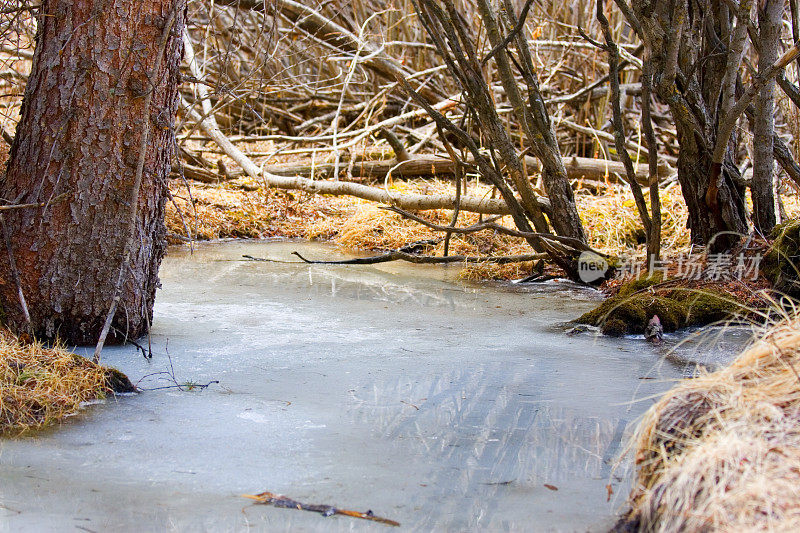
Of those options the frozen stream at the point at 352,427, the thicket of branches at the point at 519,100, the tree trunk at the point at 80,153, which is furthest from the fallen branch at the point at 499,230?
the tree trunk at the point at 80,153

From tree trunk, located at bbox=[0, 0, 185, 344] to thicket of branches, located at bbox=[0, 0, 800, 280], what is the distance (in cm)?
29

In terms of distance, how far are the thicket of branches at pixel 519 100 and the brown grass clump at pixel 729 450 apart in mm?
2553

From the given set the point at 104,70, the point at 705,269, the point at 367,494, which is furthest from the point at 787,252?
the point at 104,70

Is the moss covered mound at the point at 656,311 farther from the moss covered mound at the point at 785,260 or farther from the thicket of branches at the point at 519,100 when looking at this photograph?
the thicket of branches at the point at 519,100

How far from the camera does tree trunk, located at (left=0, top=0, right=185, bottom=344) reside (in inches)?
140

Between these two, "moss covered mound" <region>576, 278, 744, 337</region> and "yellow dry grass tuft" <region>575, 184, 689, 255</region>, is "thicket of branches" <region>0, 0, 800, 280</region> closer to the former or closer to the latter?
"yellow dry grass tuft" <region>575, 184, 689, 255</region>

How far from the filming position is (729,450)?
1.90 metres

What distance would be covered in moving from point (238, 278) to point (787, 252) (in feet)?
12.3

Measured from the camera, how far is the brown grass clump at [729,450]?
176cm

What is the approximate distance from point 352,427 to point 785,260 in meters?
3.14

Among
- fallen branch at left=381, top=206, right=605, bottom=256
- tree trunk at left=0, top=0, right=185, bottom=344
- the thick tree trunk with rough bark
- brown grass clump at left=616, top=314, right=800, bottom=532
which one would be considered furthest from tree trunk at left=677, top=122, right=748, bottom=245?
tree trunk at left=0, top=0, right=185, bottom=344

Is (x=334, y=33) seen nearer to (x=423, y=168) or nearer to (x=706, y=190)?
(x=423, y=168)

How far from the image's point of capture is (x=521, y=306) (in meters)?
5.17

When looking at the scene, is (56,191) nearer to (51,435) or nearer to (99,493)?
(51,435)
